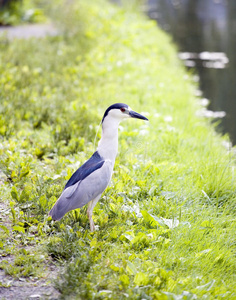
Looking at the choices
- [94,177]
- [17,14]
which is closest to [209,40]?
[17,14]

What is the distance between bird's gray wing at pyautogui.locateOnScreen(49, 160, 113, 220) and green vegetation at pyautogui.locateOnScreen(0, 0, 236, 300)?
20cm

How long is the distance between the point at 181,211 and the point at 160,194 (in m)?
0.29

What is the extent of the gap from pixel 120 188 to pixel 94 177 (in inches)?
22.1

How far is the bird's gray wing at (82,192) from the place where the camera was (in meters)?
3.16

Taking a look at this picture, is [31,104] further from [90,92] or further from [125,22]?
[125,22]

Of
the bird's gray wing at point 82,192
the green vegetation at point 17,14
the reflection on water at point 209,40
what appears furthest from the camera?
the green vegetation at point 17,14

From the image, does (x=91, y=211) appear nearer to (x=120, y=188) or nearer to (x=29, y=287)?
(x=120, y=188)

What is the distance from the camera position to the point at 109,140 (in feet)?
11.5

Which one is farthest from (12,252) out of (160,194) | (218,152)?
(218,152)

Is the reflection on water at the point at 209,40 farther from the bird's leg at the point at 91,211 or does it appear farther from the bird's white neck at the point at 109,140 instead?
the bird's leg at the point at 91,211

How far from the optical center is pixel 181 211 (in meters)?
3.66

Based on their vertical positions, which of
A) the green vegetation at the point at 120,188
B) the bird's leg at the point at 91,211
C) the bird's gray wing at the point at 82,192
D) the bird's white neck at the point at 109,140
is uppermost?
the bird's white neck at the point at 109,140

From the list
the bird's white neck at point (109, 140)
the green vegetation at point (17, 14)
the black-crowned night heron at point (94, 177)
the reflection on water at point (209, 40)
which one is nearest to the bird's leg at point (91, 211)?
the black-crowned night heron at point (94, 177)

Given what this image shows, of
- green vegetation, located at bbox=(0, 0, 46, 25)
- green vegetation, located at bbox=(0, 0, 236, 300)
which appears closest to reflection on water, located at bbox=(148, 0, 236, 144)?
green vegetation, located at bbox=(0, 0, 236, 300)
